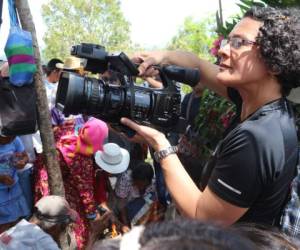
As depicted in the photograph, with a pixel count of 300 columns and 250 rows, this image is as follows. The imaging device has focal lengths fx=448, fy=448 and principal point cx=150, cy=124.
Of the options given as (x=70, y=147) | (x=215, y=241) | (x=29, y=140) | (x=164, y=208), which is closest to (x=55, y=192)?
(x=70, y=147)

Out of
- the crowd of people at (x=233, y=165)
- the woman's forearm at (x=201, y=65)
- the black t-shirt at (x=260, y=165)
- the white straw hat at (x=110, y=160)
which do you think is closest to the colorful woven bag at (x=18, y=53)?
the crowd of people at (x=233, y=165)

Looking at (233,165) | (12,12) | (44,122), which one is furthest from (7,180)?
(233,165)

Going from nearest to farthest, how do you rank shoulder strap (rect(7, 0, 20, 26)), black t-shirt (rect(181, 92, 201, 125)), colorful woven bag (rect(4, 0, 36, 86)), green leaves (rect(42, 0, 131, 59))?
colorful woven bag (rect(4, 0, 36, 86))
shoulder strap (rect(7, 0, 20, 26))
black t-shirt (rect(181, 92, 201, 125))
green leaves (rect(42, 0, 131, 59))

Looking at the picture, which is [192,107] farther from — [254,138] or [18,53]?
[254,138]

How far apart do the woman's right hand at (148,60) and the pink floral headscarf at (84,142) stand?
1.03 metres

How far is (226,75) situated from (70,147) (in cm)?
161

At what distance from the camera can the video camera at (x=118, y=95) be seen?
→ 1.73 metres

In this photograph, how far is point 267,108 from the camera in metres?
1.62

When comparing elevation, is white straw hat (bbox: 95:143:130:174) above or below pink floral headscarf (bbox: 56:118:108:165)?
below

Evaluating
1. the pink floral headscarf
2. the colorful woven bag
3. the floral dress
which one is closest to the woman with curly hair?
the colorful woven bag

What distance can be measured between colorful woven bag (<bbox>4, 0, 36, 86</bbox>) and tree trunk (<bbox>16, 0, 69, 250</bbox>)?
0.06 meters

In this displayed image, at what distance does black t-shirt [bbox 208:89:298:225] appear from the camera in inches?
59.0

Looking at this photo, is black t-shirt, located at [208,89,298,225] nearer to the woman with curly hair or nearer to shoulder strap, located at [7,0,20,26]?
the woman with curly hair

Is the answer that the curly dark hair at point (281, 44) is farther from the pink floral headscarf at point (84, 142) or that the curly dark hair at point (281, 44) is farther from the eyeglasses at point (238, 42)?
the pink floral headscarf at point (84, 142)
